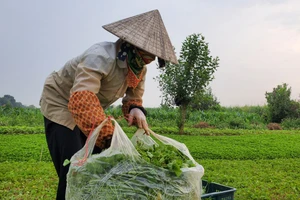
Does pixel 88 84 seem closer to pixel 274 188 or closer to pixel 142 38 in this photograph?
pixel 142 38

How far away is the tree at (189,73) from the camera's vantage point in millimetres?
10281

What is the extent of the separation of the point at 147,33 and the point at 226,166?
14.4 feet

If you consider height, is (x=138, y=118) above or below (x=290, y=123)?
above

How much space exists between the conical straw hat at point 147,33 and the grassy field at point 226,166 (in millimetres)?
1285

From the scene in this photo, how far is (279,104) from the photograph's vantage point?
17.2m

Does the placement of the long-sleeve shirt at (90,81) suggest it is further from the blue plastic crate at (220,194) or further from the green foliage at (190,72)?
the green foliage at (190,72)

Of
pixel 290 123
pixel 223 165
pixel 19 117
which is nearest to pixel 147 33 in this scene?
pixel 223 165

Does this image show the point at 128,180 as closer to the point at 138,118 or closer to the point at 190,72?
the point at 138,118

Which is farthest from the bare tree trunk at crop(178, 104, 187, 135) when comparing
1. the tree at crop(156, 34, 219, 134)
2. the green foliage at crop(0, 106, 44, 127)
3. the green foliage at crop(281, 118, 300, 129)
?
the green foliage at crop(281, 118, 300, 129)

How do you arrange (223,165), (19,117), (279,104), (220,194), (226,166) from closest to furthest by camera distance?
(220,194) → (226,166) → (223,165) → (19,117) → (279,104)

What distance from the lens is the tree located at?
10281 mm

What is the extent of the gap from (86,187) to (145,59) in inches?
33.9

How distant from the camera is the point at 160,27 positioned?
94.3 inches

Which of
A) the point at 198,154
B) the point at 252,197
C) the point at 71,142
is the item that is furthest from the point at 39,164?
the point at 71,142
